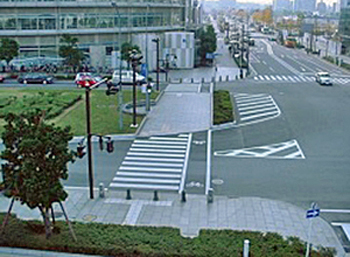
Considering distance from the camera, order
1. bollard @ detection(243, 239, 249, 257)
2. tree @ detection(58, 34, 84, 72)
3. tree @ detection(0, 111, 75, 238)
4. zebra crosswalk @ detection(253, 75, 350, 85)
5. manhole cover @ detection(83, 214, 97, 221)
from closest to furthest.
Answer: bollard @ detection(243, 239, 249, 257)
tree @ detection(0, 111, 75, 238)
manhole cover @ detection(83, 214, 97, 221)
tree @ detection(58, 34, 84, 72)
zebra crosswalk @ detection(253, 75, 350, 85)

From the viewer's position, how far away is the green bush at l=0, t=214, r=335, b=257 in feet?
40.7

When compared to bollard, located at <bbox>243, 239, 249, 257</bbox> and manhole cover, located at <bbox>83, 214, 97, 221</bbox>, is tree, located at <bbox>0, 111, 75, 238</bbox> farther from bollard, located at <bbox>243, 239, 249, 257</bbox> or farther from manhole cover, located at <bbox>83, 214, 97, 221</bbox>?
bollard, located at <bbox>243, 239, 249, 257</bbox>

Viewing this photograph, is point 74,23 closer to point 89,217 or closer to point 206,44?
point 206,44

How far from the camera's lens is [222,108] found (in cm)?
3272

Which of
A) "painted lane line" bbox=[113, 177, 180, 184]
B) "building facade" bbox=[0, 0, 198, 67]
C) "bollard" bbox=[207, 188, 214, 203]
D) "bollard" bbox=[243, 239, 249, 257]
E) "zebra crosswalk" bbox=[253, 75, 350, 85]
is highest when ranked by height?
"building facade" bbox=[0, 0, 198, 67]

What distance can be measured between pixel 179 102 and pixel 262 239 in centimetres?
2423

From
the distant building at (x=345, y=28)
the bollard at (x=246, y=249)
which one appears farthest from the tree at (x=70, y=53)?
the distant building at (x=345, y=28)

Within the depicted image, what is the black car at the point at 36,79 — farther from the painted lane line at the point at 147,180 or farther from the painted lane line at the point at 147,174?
the painted lane line at the point at 147,180

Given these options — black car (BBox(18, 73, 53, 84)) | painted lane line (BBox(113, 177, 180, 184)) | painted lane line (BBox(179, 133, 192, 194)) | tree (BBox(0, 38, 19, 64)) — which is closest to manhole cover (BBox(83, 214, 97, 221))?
painted lane line (BBox(113, 177, 180, 184))

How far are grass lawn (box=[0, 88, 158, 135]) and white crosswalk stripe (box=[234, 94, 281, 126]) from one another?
7.28 meters

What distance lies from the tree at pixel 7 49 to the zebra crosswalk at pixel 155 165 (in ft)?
93.3

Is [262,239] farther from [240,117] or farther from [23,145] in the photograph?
[240,117]

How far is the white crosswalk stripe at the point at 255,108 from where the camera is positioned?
3148 cm

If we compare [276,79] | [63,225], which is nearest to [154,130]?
[63,225]
